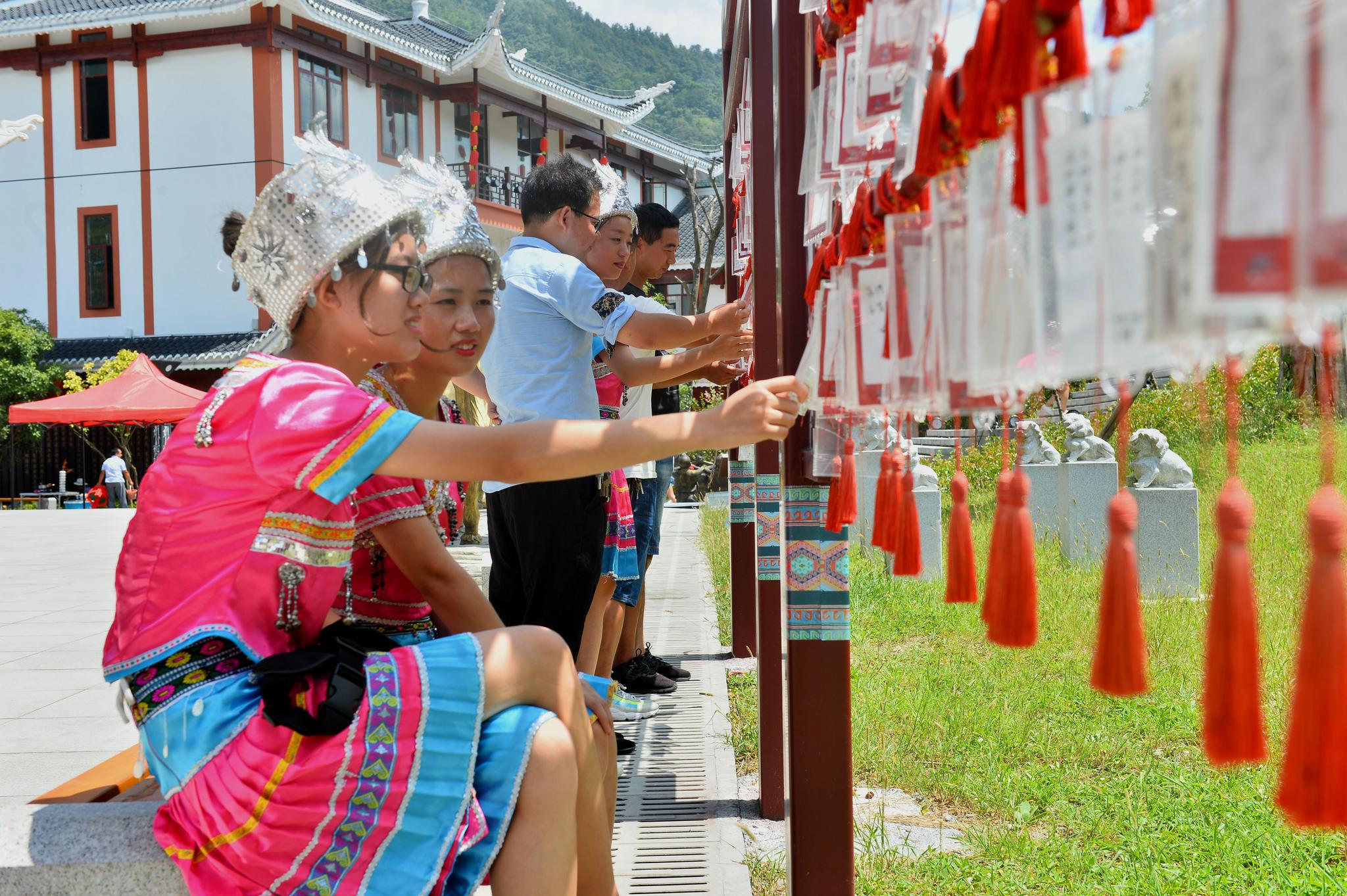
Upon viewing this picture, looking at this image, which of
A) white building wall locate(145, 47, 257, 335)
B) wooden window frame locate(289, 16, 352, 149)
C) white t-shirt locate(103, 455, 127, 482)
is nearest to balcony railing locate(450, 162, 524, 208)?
wooden window frame locate(289, 16, 352, 149)

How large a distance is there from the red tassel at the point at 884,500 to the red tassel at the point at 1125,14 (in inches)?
31.3

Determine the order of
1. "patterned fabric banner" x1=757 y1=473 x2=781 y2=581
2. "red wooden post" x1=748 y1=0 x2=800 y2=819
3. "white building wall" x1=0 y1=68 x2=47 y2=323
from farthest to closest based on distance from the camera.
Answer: "white building wall" x1=0 y1=68 x2=47 y2=323
"patterned fabric banner" x1=757 y1=473 x2=781 y2=581
"red wooden post" x1=748 y1=0 x2=800 y2=819

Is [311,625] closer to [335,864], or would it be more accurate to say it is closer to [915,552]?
[335,864]

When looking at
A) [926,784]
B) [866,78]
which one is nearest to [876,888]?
[926,784]

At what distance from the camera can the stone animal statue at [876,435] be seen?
1.66m

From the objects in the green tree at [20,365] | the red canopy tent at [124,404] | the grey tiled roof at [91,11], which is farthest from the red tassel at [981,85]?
the green tree at [20,365]

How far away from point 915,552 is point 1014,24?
75 centimetres

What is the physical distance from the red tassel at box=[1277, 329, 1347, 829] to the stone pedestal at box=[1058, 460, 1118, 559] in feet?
18.8

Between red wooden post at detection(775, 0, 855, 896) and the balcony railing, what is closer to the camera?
red wooden post at detection(775, 0, 855, 896)

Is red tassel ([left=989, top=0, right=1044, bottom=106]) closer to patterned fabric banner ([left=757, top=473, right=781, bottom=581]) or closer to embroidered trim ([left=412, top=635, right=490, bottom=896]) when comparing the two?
embroidered trim ([left=412, top=635, right=490, bottom=896])

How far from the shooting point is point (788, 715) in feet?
6.43

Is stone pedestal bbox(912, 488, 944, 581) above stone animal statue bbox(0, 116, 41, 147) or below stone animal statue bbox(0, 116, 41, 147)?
below

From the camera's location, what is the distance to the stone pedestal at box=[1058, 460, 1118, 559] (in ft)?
20.3

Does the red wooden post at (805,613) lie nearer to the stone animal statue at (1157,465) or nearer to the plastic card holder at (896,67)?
the plastic card holder at (896,67)
